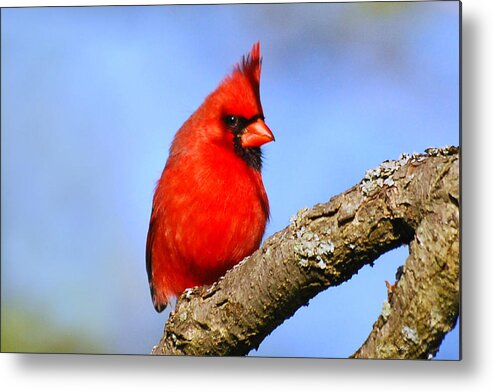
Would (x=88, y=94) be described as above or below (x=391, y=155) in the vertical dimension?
above

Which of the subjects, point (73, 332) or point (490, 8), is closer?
point (490, 8)

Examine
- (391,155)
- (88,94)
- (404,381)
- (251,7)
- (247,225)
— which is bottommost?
(404,381)

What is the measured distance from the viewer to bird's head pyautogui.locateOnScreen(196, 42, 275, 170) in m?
2.54

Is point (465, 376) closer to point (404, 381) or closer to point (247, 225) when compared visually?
point (404, 381)

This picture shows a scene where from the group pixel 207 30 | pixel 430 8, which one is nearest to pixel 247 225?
pixel 207 30

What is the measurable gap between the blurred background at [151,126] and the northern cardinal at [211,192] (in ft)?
0.12

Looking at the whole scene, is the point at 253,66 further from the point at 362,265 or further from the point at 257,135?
the point at 362,265

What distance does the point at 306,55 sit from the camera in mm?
2551

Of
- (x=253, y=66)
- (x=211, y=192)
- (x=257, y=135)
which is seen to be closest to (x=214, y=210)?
(x=211, y=192)

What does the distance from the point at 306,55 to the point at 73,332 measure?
1.14m

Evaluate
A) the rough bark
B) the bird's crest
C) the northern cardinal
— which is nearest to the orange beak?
the northern cardinal

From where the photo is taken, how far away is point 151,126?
2.62 metres

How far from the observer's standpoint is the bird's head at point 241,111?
2535 mm

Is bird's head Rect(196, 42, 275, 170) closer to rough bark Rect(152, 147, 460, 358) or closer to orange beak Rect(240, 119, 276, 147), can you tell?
orange beak Rect(240, 119, 276, 147)
